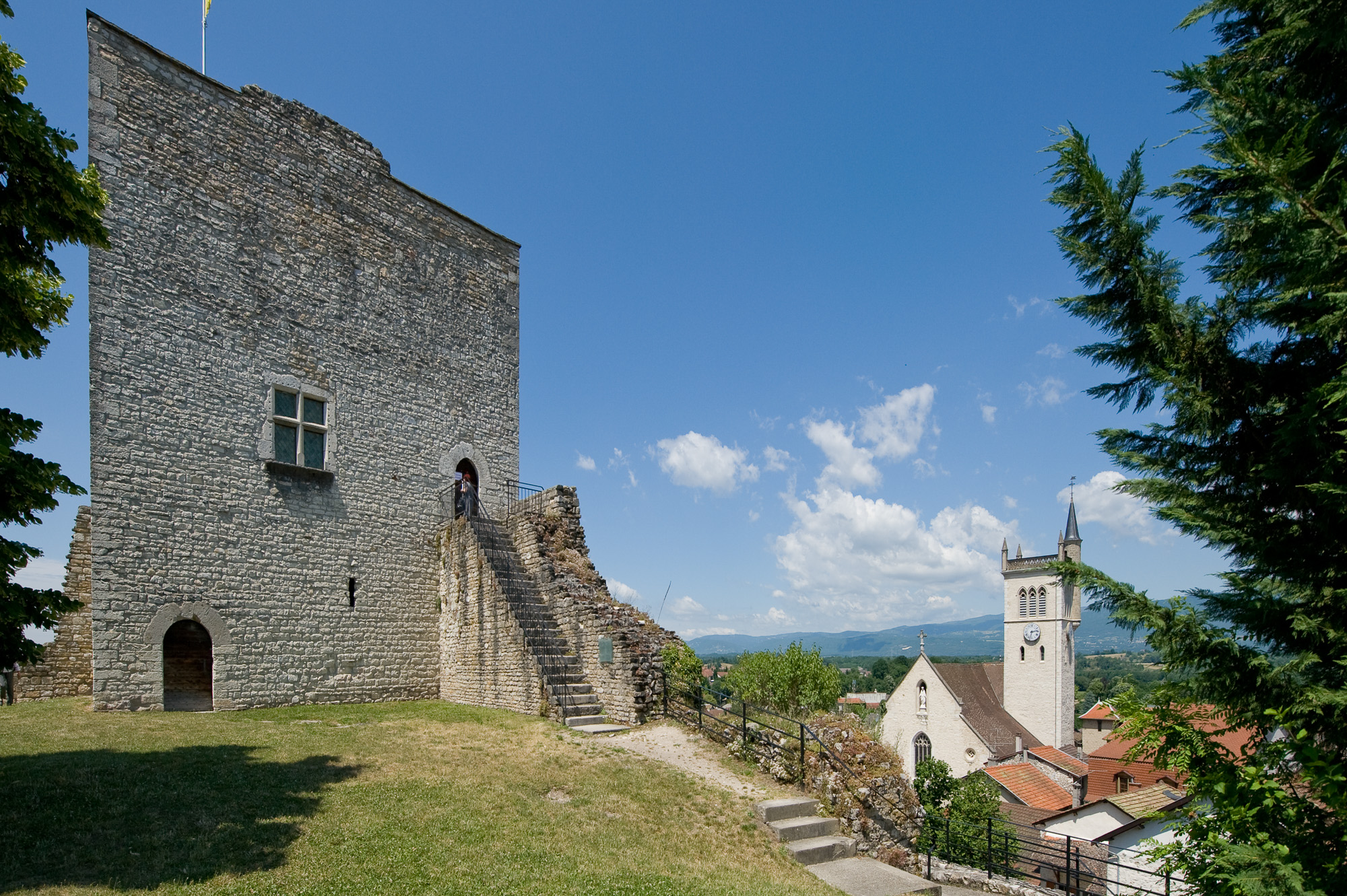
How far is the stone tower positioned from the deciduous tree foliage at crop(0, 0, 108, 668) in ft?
173

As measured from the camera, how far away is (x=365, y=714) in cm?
1312

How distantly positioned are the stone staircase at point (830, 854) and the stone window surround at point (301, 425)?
11.8 meters

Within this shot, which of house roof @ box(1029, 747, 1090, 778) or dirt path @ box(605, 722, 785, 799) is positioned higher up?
dirt path @ box(605, 722, 785, 799)

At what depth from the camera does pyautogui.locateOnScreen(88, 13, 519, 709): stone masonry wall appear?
1240 cm

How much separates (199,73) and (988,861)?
63.8ft

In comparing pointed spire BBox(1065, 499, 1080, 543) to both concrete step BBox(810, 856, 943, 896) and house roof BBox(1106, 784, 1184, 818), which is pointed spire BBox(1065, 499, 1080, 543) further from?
concrete step BBox(810, 856, 943, 896)

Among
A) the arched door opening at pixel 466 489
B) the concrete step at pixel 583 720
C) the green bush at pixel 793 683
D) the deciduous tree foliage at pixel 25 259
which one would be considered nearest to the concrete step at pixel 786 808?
the green bush at pixel 793 683

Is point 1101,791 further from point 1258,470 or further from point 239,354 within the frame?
point 239,354

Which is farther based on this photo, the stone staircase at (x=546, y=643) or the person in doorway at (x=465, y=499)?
the person in doorway at (x=465, y=499)

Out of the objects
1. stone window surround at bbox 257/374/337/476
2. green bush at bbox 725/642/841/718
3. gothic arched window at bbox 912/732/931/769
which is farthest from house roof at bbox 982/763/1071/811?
stone window surround at bbox 257/374/337/476

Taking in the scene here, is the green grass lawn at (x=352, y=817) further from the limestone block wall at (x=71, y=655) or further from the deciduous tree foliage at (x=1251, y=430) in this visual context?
the limestone block wall at (x=71, y=655)

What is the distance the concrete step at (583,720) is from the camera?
11.8 metres

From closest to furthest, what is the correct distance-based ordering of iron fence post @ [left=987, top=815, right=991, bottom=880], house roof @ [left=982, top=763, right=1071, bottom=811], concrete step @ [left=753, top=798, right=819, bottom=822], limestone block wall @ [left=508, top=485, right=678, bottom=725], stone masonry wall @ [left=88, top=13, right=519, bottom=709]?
concrete step @ [left=753, top=798, right=819, bottom=822], iron fence post @ [left=987, top=815, right=991, bottom=880], limestone block wall @ [left=508, top=485, right=678, bottom=725], stone masonry wall @ [left=88, top=13, right=519, bottom=709], house roof @ [left=982, top=763, right=1071, bottom=811]

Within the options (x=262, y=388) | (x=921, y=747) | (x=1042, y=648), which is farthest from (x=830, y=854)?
(x=1042, y=648)
